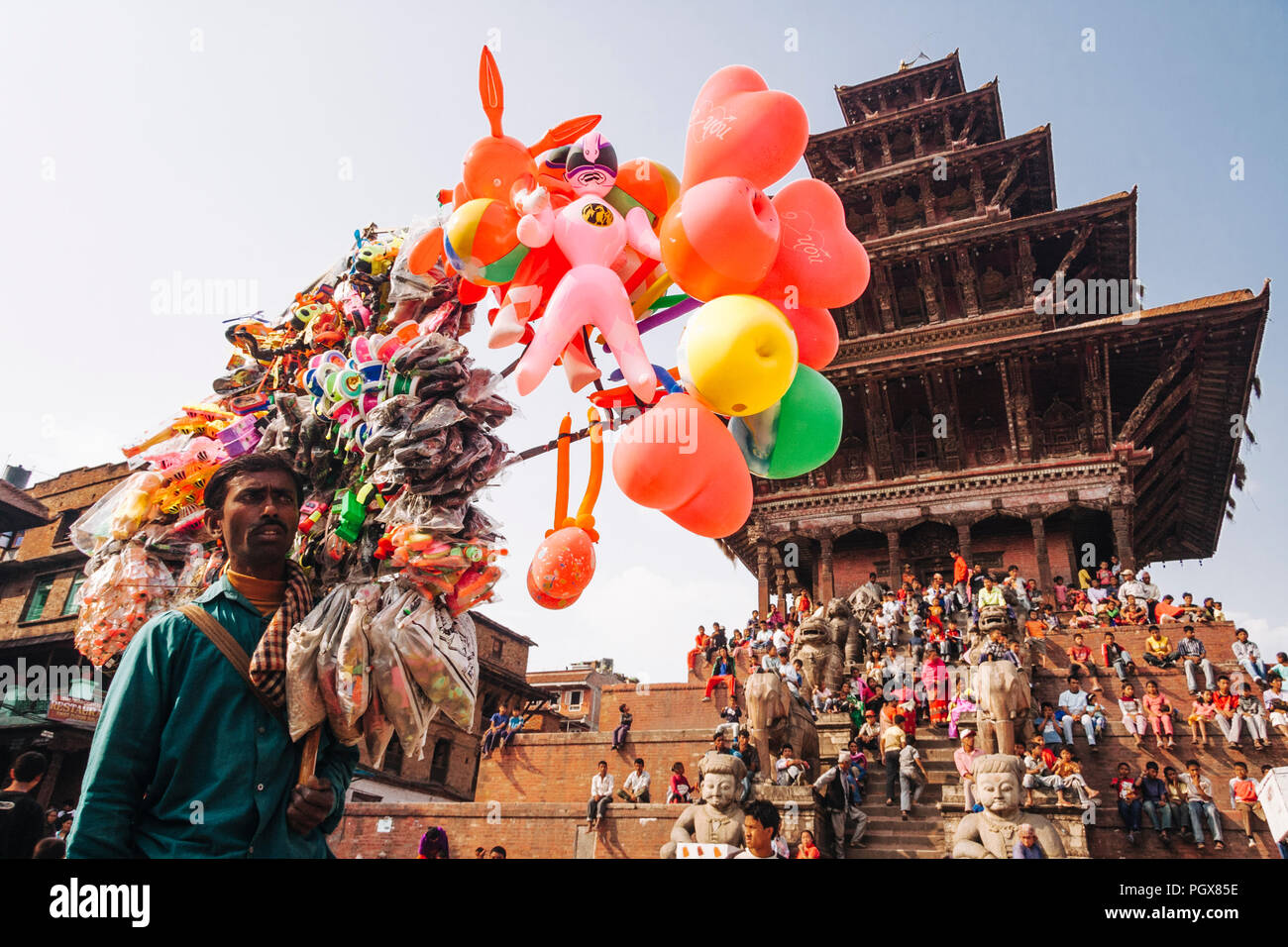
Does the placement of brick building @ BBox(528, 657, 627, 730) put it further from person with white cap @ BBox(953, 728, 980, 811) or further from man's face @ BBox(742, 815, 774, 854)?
man's face @ BBox(742, 815, 774, 854)

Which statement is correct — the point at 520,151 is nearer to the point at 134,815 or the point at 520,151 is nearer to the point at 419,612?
the point at 419,612

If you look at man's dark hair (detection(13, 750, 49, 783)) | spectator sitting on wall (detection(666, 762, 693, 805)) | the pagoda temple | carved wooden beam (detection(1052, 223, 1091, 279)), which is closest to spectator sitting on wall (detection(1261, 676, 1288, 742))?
the pagoda temple

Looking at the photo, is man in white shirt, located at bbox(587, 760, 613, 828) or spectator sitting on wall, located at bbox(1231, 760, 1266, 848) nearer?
spectator sitting on wall, located at bbox(1231, 760, 1266, 848)

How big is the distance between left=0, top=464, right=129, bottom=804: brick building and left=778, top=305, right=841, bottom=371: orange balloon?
16.1 m

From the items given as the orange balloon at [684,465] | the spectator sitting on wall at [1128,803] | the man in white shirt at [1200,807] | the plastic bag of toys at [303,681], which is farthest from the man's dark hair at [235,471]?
the man in white shirt at [1200,807]

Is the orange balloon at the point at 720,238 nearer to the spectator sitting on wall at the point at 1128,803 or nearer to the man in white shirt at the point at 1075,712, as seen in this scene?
the spectator sitting on wall at the point at 1128,803

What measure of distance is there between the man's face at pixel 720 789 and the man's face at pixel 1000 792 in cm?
217

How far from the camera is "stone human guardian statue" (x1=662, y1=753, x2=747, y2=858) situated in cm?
765

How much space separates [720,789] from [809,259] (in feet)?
19.2

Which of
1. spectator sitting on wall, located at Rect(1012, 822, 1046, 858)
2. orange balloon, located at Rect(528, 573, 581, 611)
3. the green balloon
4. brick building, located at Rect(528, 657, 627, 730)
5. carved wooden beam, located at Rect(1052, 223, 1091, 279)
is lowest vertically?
spectator sitting on wall, located at Rect(1012, 822, 1046, 858)

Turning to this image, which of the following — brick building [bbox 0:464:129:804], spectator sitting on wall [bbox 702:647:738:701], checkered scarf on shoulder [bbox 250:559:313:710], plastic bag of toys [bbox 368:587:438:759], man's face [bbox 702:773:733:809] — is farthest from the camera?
brick building [bbox 0:464:129:804]

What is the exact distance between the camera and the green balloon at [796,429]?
328 cm
